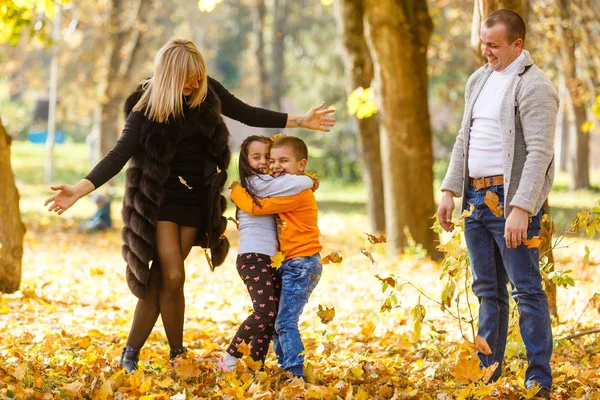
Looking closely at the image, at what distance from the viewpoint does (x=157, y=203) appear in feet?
16.5

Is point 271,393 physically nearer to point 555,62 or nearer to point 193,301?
point 193,301

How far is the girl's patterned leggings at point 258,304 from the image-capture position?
475cm

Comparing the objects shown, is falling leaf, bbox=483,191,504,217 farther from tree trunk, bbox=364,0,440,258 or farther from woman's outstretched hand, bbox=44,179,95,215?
tree trunk, bbox=364,0,440,258

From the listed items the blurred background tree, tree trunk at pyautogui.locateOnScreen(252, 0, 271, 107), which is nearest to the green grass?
the blurred background tree

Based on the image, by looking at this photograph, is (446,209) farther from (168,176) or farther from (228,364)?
(168,176)

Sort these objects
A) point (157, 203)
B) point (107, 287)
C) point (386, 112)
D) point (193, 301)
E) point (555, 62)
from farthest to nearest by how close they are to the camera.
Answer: point (555, 62)
point (386, 112)
point (107, 287)
point (193, 301)
point (157, 203)

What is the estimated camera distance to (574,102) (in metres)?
23.1

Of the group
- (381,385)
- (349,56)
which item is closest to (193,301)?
(381,385)

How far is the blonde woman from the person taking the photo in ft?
16.0

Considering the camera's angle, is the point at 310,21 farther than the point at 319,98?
Yes

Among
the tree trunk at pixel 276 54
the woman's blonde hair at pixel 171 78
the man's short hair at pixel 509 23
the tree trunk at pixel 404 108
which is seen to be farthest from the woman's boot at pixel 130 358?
the tree trunk at pixel 276 54

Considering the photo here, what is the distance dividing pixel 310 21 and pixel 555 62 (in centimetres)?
1910

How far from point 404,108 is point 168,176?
229 inches

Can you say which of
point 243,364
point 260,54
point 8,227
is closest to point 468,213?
point 243,364
